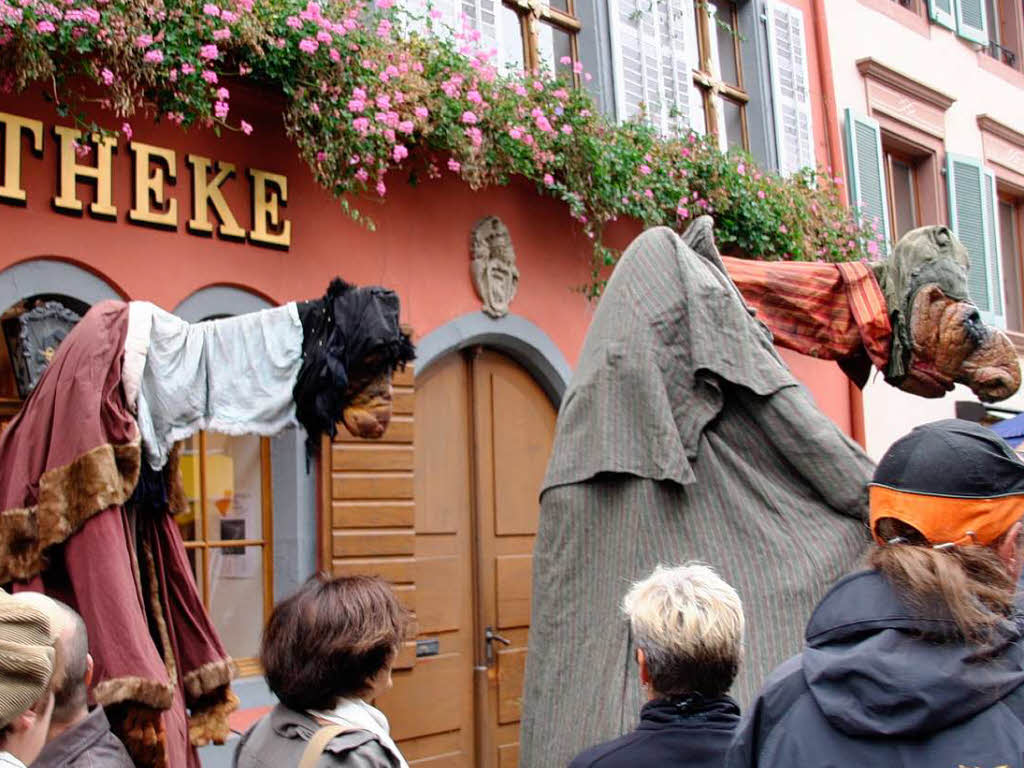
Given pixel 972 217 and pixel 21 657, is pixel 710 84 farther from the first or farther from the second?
pixel 21 657

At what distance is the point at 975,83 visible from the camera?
1270 centimetres

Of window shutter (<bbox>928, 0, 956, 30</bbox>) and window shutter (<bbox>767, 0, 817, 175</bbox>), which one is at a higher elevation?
window shutter (<bbox>928, 0, 956, 30</bbox>)

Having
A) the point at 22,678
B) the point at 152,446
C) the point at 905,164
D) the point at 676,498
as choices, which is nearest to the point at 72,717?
the point at 22,678

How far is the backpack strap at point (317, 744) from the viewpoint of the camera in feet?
8.53

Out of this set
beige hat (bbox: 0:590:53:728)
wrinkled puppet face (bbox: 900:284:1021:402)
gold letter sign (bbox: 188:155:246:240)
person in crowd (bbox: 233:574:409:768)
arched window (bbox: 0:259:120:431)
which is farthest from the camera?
gold letter sign (bbox: 188:155:246:240)

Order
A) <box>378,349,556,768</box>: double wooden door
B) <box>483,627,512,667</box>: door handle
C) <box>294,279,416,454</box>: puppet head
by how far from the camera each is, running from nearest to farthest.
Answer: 1. <box>294,279,416,454</box>: puppet head
2. <box>378,349,556,768</box>: double wooden door
3. <box>483,627,512,667</box>: door handle

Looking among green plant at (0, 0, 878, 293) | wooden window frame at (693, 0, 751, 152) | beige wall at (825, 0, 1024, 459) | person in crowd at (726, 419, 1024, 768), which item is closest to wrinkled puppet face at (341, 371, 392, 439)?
person in crowd at (726, 419, 1024, 768)

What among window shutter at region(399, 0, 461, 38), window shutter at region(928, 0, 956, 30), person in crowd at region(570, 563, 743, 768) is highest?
window shutter at region(928, 0, 956, 30)

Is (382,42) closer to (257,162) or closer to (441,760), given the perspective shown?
(257,162)

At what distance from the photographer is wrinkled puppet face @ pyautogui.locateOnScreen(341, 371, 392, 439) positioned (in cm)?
374

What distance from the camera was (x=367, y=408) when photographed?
375cm

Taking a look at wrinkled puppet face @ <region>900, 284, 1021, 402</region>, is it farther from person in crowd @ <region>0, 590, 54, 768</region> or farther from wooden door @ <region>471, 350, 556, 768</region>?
wooden door @ <region>471, 350, 556, 768</region>

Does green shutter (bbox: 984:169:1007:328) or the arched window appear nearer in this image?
the arched window

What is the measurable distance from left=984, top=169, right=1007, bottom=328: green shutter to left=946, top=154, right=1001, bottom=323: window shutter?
0.03 metres
